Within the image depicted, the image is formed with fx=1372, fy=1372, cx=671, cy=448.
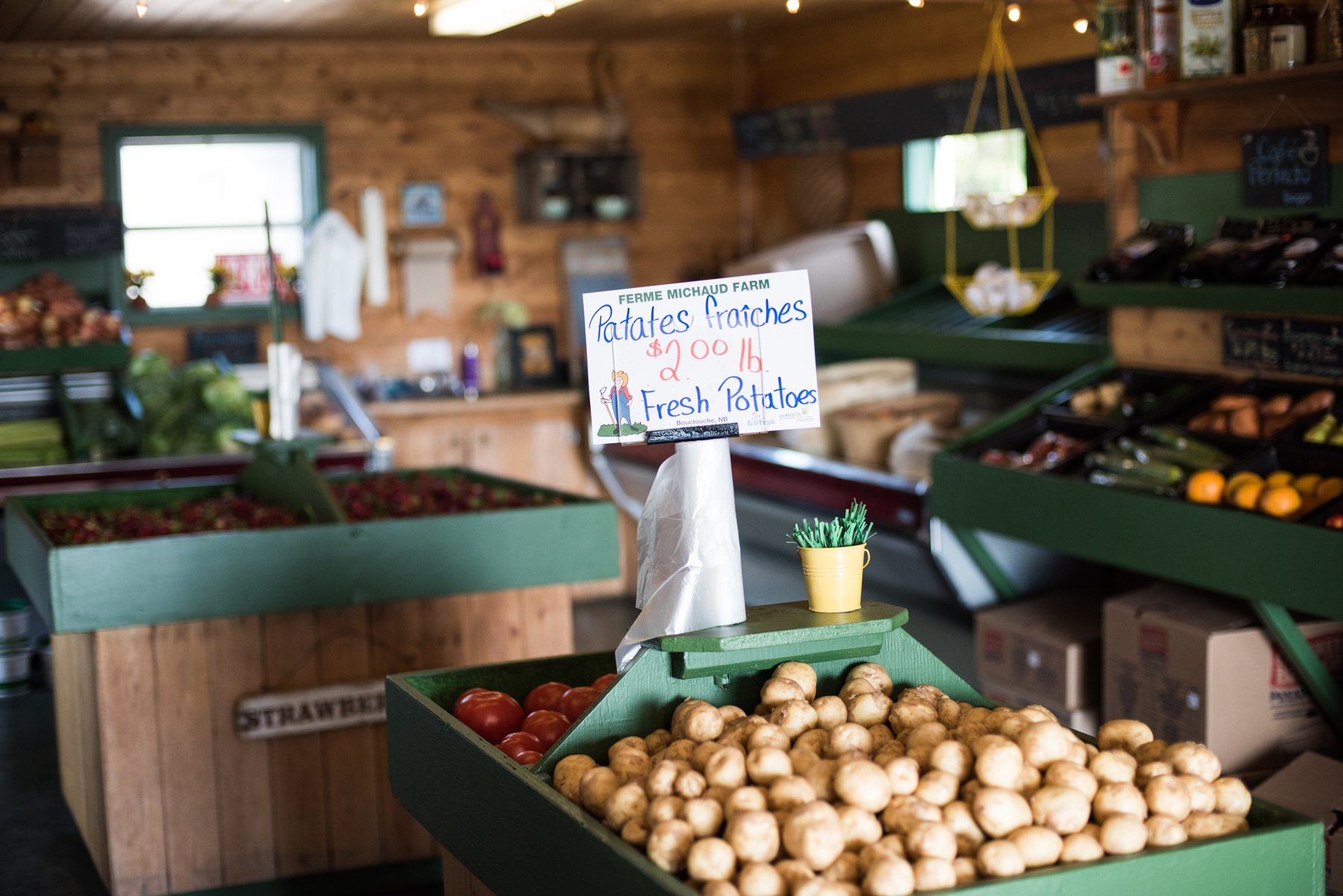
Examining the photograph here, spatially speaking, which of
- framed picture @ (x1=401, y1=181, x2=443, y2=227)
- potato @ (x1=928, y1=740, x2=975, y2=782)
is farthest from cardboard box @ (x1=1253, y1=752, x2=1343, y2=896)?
framed picture @ (x1=401, y1=181, x2=443, y2=227)

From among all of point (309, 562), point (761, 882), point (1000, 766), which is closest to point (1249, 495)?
point (1000, 766)

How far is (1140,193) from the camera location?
4.21 meters

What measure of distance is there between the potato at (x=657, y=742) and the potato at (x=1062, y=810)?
53 cm

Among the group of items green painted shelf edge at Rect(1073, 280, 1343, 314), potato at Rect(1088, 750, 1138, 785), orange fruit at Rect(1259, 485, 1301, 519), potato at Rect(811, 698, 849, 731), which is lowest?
potato at Rect(1088, 750, 1138, 785)

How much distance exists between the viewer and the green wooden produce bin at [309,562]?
324 centimetres

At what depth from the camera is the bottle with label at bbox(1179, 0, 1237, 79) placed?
3578mm

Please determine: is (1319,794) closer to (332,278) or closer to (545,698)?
(545,698)

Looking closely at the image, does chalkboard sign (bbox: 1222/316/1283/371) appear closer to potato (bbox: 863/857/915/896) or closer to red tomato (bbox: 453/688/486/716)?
red tomato (bbox: 453/688/486/716)

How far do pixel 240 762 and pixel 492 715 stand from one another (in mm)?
1437

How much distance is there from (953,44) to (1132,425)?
2.65 m

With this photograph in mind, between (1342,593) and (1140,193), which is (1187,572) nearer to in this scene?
(1342,593)

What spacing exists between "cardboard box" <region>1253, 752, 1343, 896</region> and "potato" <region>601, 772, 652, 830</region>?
65.7 inches

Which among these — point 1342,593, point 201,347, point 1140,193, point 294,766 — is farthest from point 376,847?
point 201,347

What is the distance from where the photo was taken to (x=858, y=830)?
5.28 ft
